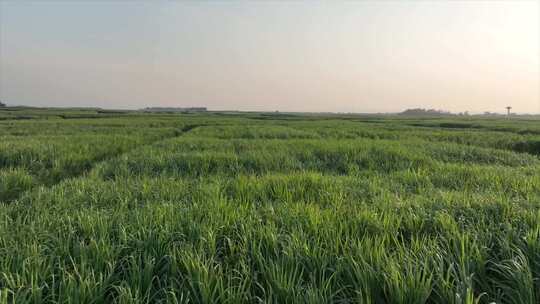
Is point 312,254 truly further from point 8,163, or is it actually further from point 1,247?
point 8,163

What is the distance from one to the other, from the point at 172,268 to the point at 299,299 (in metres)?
0.98

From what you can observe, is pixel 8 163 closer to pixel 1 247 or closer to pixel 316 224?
pixel 1 247

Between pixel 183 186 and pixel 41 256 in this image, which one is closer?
pixel 41 256

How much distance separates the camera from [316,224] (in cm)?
245

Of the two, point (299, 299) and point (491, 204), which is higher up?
point (491, 204)

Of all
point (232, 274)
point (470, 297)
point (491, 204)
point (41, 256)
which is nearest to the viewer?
point (470, 297)

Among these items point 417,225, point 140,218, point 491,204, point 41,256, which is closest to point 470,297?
point 417,225

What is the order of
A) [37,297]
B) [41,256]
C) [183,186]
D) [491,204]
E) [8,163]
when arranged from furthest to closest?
[8,163]
[183,186]
[491,204]
[41,256]
[37,297]

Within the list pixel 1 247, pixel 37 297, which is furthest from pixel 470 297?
pixel 1 247

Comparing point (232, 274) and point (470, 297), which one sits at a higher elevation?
point (470, 297)

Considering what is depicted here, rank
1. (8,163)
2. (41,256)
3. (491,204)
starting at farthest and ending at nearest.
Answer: (8,163), (491,204), (41,256)

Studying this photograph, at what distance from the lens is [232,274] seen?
1.84 m

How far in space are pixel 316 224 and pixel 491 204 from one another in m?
2.30

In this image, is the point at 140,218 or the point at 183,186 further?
the point at 183,186
